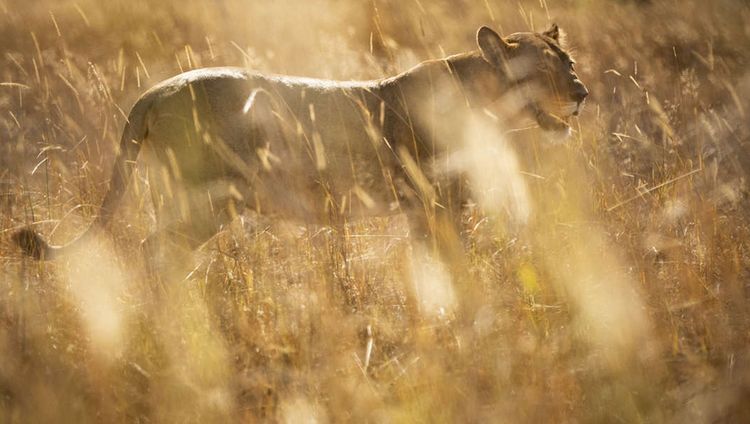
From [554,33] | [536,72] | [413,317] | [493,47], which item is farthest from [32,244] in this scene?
[554,33]

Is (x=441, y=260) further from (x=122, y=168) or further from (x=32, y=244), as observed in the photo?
(x=32, y=244)

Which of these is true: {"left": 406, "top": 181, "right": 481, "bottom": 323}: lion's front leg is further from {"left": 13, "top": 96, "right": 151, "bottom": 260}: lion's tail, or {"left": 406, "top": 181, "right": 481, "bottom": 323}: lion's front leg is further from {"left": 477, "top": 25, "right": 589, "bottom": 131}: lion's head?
{"left": 13, "top": 96, "right": 151, "bottom": 260}: lion's tail

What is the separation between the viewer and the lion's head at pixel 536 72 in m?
4.35

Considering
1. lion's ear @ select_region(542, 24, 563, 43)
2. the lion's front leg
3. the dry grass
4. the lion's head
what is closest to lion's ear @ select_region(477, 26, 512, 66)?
the lion's head

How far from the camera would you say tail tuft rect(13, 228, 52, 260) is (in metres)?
3.66

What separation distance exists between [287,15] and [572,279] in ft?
21.5

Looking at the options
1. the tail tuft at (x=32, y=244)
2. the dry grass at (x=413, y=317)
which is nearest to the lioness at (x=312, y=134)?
the tail tuft at (x=32, y=244)

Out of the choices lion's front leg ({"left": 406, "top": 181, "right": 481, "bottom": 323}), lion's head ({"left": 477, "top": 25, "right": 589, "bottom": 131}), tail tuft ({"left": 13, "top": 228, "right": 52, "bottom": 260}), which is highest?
lion's head ({"left": 477, "top": 25, "right": 589, "bottom": 131})

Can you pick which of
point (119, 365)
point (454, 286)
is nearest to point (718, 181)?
point (454, 286)

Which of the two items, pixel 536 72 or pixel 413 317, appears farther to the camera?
pixel 536 72

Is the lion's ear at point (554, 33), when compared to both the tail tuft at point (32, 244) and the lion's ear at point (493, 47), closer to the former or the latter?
the lion's ear at point (493, 47)

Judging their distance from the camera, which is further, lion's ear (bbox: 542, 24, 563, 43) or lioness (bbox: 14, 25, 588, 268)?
lion's ear (bbox: 542, 24, 563, 43)

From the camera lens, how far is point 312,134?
13.6 ft

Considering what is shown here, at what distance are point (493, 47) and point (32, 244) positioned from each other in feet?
9.03
